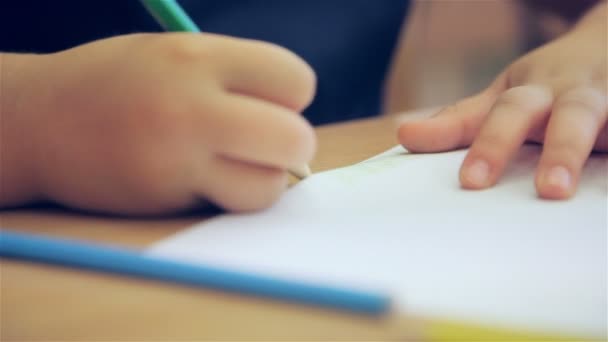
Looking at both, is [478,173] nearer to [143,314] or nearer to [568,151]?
[568,151]

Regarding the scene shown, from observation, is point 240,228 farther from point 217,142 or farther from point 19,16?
point 19,16

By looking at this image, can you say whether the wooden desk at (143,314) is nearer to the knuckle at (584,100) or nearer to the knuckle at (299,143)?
the knuckle at (299,143)

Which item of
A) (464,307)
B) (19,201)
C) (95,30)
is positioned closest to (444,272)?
(464,307)

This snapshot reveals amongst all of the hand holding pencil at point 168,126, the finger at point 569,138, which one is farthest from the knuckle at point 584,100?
the hand holding pencil at point 168,126

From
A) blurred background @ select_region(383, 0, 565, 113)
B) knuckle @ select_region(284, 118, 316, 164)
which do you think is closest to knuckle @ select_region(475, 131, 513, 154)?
knuckle @ select_region(284, 118, 316, 164)

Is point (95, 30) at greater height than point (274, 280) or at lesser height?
greater

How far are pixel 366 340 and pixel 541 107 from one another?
239 mm

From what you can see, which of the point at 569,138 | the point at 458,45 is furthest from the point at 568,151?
the point at 458,45

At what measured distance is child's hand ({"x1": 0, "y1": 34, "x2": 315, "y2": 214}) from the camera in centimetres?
22

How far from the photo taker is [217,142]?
22cm

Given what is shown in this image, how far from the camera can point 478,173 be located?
0.96 ft

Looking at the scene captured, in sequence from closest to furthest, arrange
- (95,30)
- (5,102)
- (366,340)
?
1. (366,340)
2. (5,102)
3. (95,30)

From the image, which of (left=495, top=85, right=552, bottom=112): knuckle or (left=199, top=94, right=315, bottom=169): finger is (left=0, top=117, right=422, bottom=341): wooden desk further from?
(left=495, top=85, right=552, bottom=112): knuckle

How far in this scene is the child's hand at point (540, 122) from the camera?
292 millimetres
